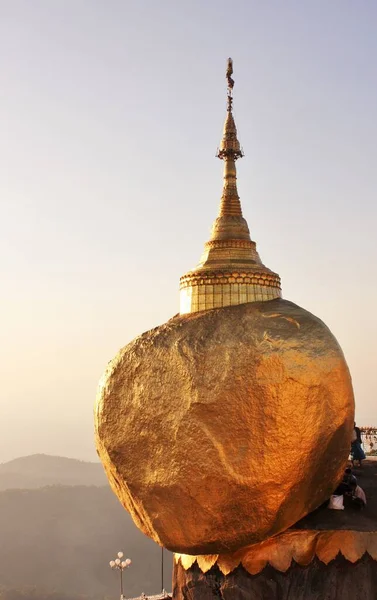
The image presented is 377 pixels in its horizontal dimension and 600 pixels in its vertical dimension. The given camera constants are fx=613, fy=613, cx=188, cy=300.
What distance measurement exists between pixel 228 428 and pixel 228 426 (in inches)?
1.0

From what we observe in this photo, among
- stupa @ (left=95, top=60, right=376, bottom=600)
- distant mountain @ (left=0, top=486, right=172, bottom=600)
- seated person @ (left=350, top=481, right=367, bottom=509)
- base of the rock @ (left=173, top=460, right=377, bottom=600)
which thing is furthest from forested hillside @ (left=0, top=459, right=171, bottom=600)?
stupa @ (left=95, top=60, right=376, bottom=600)

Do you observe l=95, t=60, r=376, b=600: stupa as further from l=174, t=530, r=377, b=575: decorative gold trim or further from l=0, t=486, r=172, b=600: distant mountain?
l=0, t=486, r=172, b=600: distant mountain

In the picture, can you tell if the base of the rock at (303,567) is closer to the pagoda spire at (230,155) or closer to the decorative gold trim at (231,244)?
the decorative gold trim at (231,244)

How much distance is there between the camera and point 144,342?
8.58 meters

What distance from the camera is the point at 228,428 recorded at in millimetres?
7621

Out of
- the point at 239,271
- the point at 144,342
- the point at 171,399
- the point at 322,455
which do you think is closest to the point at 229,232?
the point at 239,271

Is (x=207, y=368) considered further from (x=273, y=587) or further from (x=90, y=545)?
(x=90, y=545)

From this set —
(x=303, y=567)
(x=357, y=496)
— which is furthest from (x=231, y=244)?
(x=303, y=567)

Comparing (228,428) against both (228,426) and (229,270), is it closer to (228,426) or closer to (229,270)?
(228,426)

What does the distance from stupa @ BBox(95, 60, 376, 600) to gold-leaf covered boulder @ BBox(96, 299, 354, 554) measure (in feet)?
0.05

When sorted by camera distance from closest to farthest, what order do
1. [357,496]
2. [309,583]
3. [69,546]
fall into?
[309,583], [357,496], [69,546]

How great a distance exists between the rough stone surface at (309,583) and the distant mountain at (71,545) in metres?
50.4

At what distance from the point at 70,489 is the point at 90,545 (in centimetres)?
1331

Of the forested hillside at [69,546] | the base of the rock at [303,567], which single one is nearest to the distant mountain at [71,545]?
the forested hillside at [69,546]
